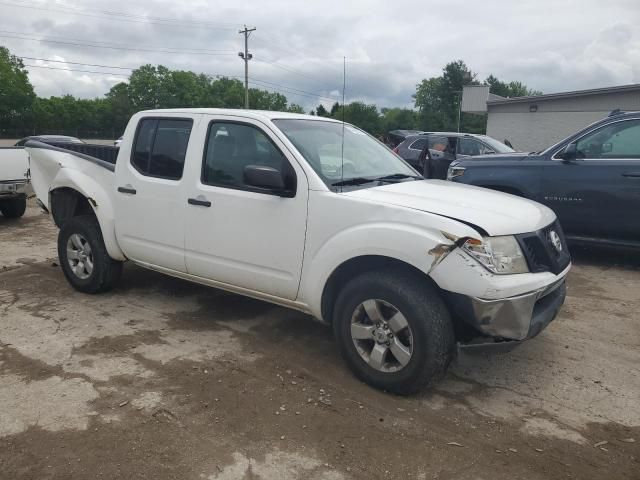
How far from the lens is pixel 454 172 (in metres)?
7.65

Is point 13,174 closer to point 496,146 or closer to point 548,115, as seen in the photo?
point 496,146

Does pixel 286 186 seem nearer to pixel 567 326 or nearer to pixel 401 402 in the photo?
pixel 401 402

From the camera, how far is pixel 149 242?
466 centimetres

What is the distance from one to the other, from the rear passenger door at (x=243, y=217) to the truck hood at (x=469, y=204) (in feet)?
1.75

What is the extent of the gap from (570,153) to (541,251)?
12.7ft

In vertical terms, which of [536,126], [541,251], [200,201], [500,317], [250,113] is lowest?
[500,317]

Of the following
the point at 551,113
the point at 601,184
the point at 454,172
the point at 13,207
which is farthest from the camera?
the point at 551,113

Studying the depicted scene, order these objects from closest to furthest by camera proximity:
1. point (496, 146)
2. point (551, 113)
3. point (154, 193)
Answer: point (154, 193)
point (496, 146)
point (551, 113)

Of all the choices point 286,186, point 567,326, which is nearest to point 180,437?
point 286,186

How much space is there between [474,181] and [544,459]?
5.03 metres

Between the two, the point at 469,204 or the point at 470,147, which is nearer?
the point at 469,204

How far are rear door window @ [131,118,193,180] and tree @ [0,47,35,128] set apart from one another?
68783mm

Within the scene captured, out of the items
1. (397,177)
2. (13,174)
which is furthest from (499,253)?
(13,174)

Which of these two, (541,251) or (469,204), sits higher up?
(469,204)
